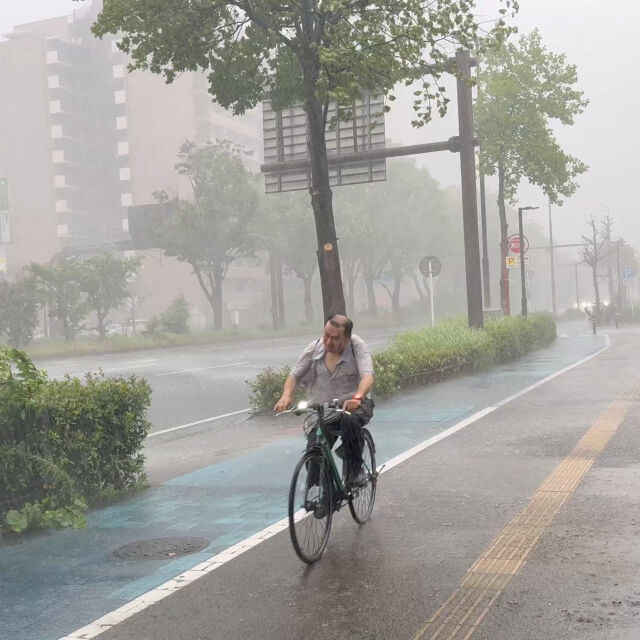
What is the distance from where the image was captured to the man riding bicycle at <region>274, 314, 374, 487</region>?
6.43 metres

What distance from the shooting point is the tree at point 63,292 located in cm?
4281

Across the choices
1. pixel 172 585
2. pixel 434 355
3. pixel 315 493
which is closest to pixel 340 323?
pixel 315 493

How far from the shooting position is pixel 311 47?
45.6 feet

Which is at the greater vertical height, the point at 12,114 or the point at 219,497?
the point at 12,114

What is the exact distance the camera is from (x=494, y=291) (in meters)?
103

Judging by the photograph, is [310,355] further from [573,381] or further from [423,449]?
[573,381]

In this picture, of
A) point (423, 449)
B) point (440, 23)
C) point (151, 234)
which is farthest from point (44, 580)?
point (151, 234)

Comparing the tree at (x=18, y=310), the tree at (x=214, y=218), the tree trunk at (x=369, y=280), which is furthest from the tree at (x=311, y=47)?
the tree trunk at (x=369, y=280)

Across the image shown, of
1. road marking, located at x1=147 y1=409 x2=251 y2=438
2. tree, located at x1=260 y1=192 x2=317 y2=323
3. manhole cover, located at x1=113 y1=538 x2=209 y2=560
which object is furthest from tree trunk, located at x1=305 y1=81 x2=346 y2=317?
tree, located at x1=260 y1=192 x2=317 y2=323

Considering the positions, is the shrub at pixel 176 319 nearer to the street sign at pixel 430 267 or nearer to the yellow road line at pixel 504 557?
the street sign at pixel 430 267

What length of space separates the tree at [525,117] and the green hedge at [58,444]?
2770 cm

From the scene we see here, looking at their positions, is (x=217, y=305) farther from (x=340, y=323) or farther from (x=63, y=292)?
(x=340, y=323)

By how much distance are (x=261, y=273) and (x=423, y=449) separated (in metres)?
92.5

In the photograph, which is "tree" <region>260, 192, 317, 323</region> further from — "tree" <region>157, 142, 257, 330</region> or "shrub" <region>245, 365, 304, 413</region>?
"shrub" <region>245, 365, 304, 413</region>
